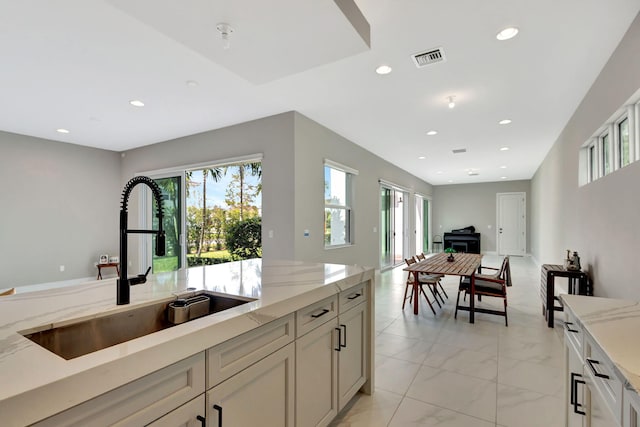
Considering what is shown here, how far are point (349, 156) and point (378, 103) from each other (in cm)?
183

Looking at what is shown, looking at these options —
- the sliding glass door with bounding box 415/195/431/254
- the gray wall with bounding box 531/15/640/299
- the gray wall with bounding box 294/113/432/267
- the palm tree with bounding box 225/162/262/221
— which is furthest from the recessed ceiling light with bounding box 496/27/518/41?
the sliding glass door with bounding box 415/195/431/254

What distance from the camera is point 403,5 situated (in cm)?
220

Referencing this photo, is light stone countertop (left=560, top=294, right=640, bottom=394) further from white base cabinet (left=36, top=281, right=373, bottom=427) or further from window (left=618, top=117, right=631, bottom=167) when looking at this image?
window (left=618, top=117, right=631, bottom=167)

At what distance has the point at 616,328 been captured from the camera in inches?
45.2

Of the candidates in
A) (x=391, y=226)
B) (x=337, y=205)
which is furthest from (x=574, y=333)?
(x=391, y=226)

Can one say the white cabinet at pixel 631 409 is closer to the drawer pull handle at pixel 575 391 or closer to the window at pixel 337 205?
the drawer pull handle at pixel 575 391

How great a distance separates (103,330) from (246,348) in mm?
577

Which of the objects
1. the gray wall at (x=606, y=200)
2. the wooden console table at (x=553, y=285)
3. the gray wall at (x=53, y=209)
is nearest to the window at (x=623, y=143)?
the gray wall at (x=606, y=200)

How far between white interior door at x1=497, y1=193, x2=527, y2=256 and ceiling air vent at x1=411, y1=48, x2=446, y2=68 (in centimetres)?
1033

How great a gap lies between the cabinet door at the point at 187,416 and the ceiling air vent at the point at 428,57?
3.05 m

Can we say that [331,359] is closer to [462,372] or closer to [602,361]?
[602,361]

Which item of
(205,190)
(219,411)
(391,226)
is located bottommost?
(219,411)

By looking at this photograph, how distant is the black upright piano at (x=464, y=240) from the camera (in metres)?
11.5

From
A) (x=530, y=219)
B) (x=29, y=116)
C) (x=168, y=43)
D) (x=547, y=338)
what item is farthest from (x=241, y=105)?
(x=530, y=219)
